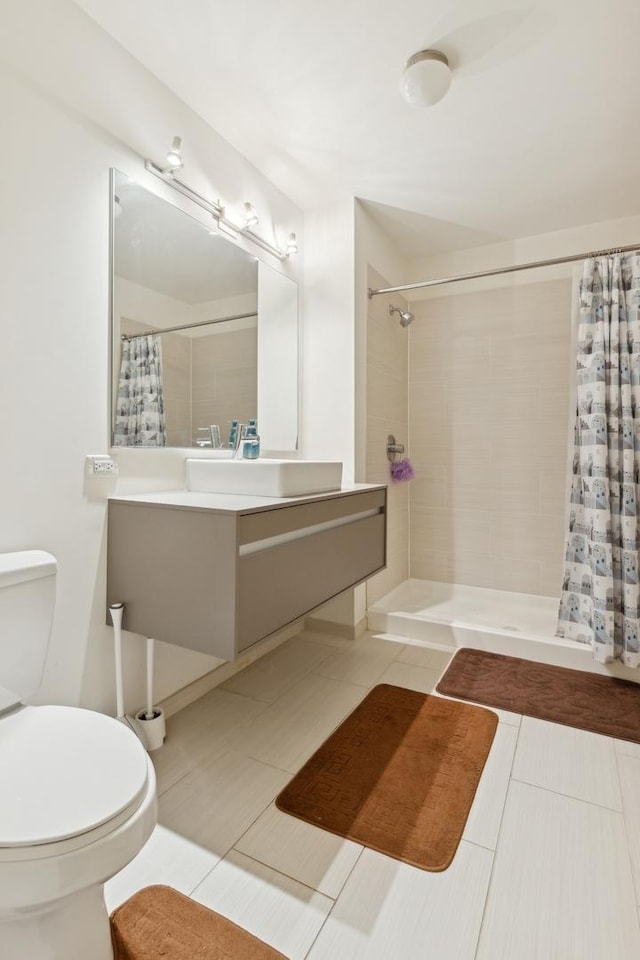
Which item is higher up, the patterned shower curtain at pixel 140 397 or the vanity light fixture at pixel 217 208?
the vanity light fixture at pixel 217 208

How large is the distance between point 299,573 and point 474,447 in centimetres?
196

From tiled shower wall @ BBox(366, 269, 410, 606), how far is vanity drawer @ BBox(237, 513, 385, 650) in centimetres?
63

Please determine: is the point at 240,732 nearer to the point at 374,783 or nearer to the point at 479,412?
the point at 374,783

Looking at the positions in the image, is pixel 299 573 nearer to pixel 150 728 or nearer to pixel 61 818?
pixel 150 728

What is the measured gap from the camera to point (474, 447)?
326cm

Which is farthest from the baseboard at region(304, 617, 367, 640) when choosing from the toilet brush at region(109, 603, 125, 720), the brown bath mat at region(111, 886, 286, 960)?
the brown bath mat at region(111, 886, 286, 960)

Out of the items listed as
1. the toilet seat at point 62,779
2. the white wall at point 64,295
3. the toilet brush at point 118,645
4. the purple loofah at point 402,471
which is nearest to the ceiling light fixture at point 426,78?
the white wall at point 64,295

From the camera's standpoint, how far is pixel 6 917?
0.83 m

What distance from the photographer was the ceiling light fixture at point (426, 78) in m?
1.69

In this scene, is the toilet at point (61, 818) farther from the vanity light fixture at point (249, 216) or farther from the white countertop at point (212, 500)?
the vanity light fixture at point (249, 216)

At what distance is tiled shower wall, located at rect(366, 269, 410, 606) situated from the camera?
2873 mm

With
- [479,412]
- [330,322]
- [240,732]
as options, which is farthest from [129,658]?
[479,412]

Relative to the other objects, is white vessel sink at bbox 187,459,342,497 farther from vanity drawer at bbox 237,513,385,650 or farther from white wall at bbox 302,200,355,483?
white wall at bbox 302,200,355,483

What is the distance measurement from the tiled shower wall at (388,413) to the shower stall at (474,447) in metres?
0.01
